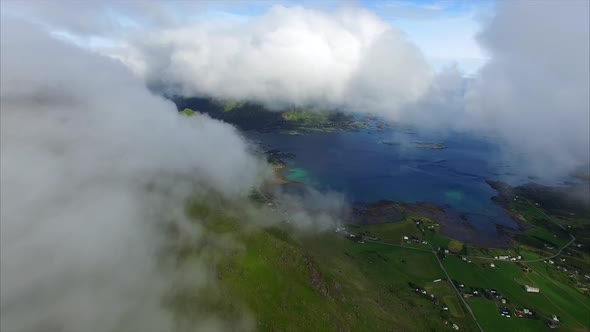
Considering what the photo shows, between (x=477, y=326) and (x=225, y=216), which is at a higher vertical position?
(x=225, y=216)

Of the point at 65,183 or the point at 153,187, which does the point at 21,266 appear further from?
the point at 153,187

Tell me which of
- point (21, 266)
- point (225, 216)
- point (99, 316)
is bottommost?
point (99, 316)

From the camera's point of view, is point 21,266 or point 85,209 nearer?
point 21,266

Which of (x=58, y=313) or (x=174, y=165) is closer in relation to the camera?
(x=58, y=313)

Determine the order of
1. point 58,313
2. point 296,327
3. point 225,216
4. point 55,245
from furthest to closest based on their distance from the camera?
Answer: point 225,216, point 55,245, point 296,327, point 58,313

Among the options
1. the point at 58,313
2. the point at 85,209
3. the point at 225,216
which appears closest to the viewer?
the point at 58,313

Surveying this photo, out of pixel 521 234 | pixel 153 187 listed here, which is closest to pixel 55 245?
pixel 153 187

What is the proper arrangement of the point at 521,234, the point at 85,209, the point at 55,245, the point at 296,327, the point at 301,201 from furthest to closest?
1. the point at 301,201
2. the point at 521,234
3. the point at 85,209
4. the point at 55,245
5. the point at 296,327

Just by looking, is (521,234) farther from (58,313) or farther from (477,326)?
(58,313)

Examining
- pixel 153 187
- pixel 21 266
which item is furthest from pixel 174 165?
pixel 21 266
